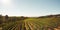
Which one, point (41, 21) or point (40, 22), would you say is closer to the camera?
point (41, 21)

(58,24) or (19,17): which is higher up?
(19,17)

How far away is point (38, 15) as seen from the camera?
6.06m

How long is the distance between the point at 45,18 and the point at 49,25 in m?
0.44

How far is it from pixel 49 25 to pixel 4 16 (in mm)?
2514

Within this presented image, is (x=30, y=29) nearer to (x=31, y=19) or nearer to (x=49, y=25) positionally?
(x=31, y=19)

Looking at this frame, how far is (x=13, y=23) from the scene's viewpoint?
646cm

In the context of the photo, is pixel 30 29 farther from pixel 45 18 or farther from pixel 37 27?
pixel 45 18

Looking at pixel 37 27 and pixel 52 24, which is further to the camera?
pixel 37 27

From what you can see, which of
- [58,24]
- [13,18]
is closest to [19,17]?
[13,18]

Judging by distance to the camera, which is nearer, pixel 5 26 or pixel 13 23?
pixel 5 26

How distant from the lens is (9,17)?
5.92m

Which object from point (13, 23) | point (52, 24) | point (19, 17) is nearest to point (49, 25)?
point (52, 24)

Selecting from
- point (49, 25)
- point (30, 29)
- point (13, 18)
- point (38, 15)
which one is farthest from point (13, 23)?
point (49, 25)

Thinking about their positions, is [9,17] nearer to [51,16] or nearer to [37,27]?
[37,27]
